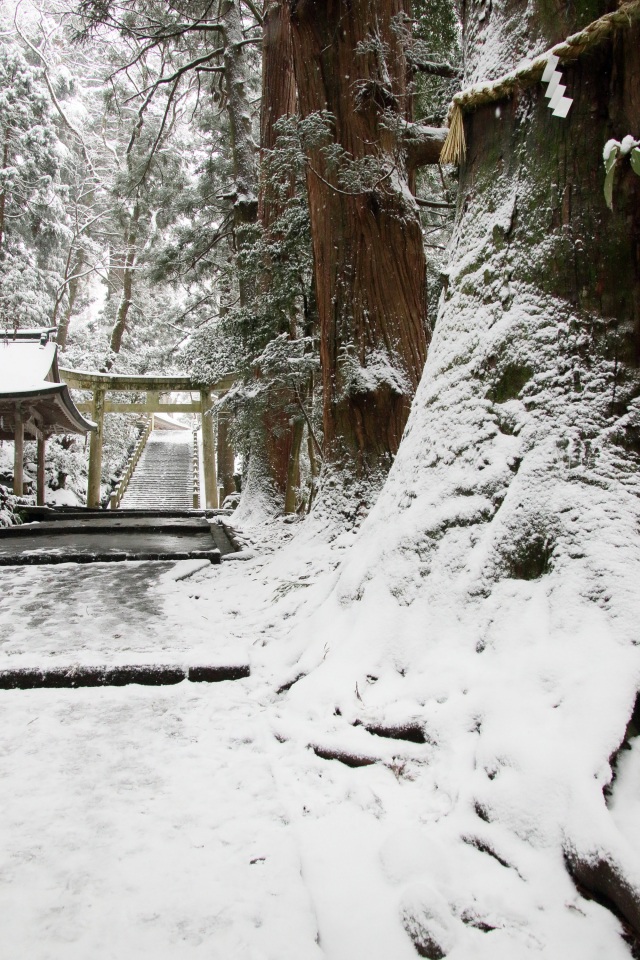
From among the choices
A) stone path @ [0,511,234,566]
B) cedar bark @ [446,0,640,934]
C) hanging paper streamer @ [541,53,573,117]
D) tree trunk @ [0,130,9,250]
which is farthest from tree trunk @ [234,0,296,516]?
tree trunk @ [0,130,9,250]

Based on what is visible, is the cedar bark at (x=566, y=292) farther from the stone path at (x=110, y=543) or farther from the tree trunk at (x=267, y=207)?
the tree trunk at (x=267, y=207)

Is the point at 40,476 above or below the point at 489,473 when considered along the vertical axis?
below

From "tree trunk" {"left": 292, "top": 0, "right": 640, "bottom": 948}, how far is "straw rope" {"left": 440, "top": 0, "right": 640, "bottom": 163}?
0.13 feet

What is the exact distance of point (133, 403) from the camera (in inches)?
712

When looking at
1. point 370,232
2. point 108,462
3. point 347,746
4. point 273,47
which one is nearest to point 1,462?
point 108,462

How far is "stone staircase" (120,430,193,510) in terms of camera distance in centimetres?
2059

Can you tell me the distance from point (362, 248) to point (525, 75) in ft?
7.09

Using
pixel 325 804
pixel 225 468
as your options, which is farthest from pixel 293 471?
pixel 225 468

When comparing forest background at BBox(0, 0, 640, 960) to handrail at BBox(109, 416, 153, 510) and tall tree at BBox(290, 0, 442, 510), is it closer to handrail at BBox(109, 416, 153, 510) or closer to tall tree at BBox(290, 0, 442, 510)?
tall tree at BBox(290, 0, 442, 510)

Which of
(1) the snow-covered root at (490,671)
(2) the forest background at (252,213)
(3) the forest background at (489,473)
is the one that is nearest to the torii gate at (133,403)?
(2) the forest background at (252,213)

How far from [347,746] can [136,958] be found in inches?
28.6

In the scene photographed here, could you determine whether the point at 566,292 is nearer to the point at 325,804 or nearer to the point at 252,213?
the point at 325,804

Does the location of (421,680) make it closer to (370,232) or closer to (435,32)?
(370,232)

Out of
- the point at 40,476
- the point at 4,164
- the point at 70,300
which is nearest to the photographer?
the point at 40,476
